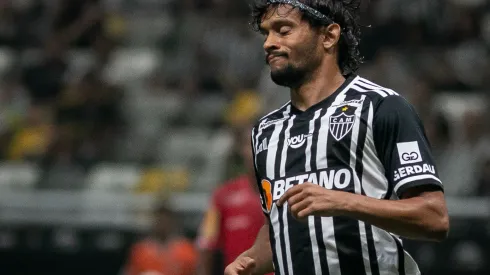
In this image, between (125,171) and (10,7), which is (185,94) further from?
(10,7)

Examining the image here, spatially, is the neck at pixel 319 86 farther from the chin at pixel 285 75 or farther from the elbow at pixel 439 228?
the elbow at pixel 439 228

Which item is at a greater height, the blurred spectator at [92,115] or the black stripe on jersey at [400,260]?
the blurred spectator at [92,115]

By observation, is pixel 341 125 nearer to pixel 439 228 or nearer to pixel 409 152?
pixel 409 152

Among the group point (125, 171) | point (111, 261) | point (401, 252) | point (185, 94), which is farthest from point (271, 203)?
point (185, 94)

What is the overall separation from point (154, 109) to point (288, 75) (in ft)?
27.3

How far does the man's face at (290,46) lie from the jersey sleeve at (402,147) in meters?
0.38

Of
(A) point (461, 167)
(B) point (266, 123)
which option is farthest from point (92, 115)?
(B) point (266, 123)

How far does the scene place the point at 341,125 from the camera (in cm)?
373

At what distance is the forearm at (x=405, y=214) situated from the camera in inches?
131

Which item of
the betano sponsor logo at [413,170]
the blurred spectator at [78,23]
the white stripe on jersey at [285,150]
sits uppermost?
the blurred spectator at [78,23]

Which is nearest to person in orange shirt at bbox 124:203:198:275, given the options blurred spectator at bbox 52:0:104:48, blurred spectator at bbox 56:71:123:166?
blurred spectator at bbox 56:71:123:166

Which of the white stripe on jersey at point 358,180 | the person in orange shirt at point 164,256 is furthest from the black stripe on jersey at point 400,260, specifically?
the person in orange shirt at point 164,256

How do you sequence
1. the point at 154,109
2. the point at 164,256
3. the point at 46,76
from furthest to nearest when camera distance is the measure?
the point at 46,76 < the point at 154,109 < the point at 164,256

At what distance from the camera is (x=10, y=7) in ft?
46.1
